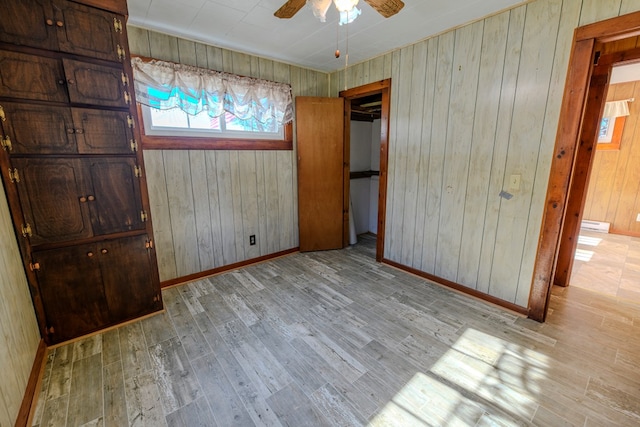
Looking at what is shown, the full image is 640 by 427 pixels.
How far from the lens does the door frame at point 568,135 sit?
1.72 metres

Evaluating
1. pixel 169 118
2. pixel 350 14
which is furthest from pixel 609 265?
pixel 169 118

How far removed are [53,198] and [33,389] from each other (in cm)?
111

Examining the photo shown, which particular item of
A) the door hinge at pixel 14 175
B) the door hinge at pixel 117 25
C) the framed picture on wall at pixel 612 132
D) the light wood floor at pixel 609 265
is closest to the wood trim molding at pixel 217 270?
the door hinge at pixel 14 175

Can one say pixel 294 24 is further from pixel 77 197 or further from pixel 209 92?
pixel 77 197

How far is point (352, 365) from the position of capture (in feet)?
5.66

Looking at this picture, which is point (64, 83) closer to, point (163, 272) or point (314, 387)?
point (163, 272)

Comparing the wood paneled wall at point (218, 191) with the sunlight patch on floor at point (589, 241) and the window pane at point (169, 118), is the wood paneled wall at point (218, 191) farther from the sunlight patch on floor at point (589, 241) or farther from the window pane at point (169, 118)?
the sunlight patch on floor at point (589, 241)

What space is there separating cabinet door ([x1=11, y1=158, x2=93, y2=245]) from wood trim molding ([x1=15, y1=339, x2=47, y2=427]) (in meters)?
0.72

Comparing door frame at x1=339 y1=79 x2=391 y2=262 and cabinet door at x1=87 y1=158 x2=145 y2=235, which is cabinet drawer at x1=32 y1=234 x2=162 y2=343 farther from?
door frame at x1=339 y1=79 x2=391 y2=262

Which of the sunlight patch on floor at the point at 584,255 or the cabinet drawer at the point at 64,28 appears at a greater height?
the cabinet drawer at the point at 64,28

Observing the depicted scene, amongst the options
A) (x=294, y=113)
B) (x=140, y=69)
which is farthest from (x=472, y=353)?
(x=140, y=69)

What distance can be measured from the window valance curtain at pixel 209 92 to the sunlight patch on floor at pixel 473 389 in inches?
112

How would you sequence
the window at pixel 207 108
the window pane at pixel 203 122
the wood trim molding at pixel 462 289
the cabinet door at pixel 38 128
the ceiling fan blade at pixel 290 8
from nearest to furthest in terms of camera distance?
the ceiling fan blade at pixel 290 8, the cabinet door at pixel 38 128, the wood trim molding at pixel 462 289, the window at pixel 207 108, the window pane at pixel 203 122

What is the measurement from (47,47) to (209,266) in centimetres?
215
